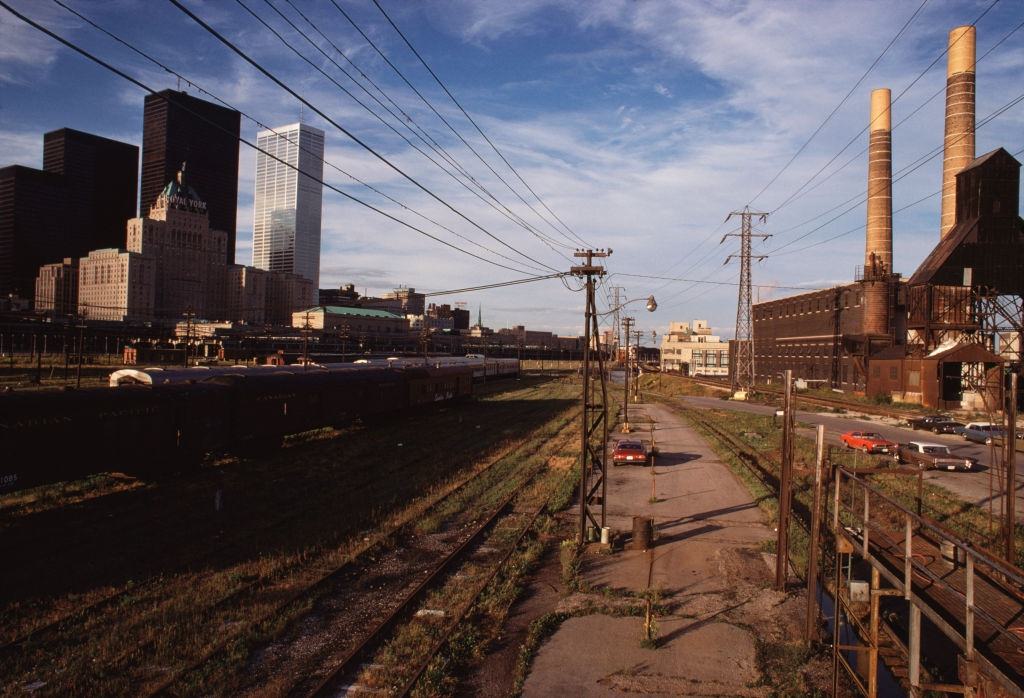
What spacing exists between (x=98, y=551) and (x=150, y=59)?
10.8m

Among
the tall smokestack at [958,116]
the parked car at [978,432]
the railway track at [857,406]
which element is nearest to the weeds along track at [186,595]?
the parked car at [978,432]

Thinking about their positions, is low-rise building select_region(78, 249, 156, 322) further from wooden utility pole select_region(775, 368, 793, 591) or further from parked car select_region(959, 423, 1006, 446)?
wooden utility pole select_region(775, 368, 793, 591)

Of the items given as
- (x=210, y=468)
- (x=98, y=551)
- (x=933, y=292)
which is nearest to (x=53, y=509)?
(x=98, y=551)

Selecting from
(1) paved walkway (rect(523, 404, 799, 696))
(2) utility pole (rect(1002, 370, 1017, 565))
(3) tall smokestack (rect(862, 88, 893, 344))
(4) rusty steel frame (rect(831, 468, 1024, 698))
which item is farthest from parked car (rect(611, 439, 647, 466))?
(3) tall smokestack (rect(862, 88, 893, 344))

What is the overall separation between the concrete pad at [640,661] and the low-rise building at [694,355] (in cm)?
12196

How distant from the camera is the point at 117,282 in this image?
181250 millimetres

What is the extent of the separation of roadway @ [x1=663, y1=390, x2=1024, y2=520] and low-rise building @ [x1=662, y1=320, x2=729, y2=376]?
69.7m

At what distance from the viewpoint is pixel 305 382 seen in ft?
99.2

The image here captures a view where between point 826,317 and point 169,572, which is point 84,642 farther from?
point 826,317

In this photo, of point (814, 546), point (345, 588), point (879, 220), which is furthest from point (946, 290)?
point (345, 588)

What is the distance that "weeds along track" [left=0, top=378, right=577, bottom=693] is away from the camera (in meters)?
10.0

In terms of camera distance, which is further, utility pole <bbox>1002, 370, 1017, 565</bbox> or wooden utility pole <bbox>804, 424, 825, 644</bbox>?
utility pole <bbox>1002, 370, 1017, 565</bbox>

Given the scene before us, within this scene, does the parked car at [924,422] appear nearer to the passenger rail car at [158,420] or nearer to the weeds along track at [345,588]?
the weeds along track at [345,588]

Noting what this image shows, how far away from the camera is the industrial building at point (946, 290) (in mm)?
55000
